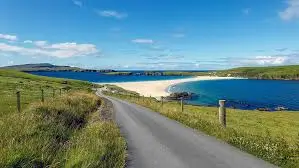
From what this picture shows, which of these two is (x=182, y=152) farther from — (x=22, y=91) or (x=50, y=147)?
(x=22, y=91)

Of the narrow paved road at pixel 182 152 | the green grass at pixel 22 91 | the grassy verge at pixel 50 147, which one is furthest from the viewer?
the green grass at pixel 22 91

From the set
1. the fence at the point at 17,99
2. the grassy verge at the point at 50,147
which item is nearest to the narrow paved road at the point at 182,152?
the grassy verge at the point at 50,147

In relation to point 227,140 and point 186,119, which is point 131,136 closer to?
point 227,140

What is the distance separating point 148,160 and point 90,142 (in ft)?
6.62

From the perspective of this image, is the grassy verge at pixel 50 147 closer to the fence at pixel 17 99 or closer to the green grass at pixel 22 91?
the green grass at pixel 22 91

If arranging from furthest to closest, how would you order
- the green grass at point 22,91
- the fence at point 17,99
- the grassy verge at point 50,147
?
1. the green grass at point 22,91
2. the fence at point 17,99
3. the grassy verge at point 50,147

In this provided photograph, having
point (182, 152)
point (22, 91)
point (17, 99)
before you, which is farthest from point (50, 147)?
point (22, 91)

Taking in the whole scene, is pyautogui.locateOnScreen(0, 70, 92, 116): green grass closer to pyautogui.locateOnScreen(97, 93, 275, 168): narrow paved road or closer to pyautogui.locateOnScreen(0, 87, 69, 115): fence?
pyautogui.locateOnScreen(0, 87, 69, 115): fence

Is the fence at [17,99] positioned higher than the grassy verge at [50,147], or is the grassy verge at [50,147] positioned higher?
the grassy verge at [50,147]

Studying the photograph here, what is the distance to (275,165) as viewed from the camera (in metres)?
11.1

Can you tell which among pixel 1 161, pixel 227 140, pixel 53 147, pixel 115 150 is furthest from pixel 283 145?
pixel 1 161

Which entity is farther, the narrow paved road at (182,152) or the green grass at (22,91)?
the green grass at (22,91)

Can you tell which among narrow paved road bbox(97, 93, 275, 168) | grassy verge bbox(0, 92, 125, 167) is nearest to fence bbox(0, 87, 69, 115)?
grassy verge bbox(0, 92, 125, 167)

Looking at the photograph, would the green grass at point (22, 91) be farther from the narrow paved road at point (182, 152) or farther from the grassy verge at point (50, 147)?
the narrow paved road at point (182, 152)
